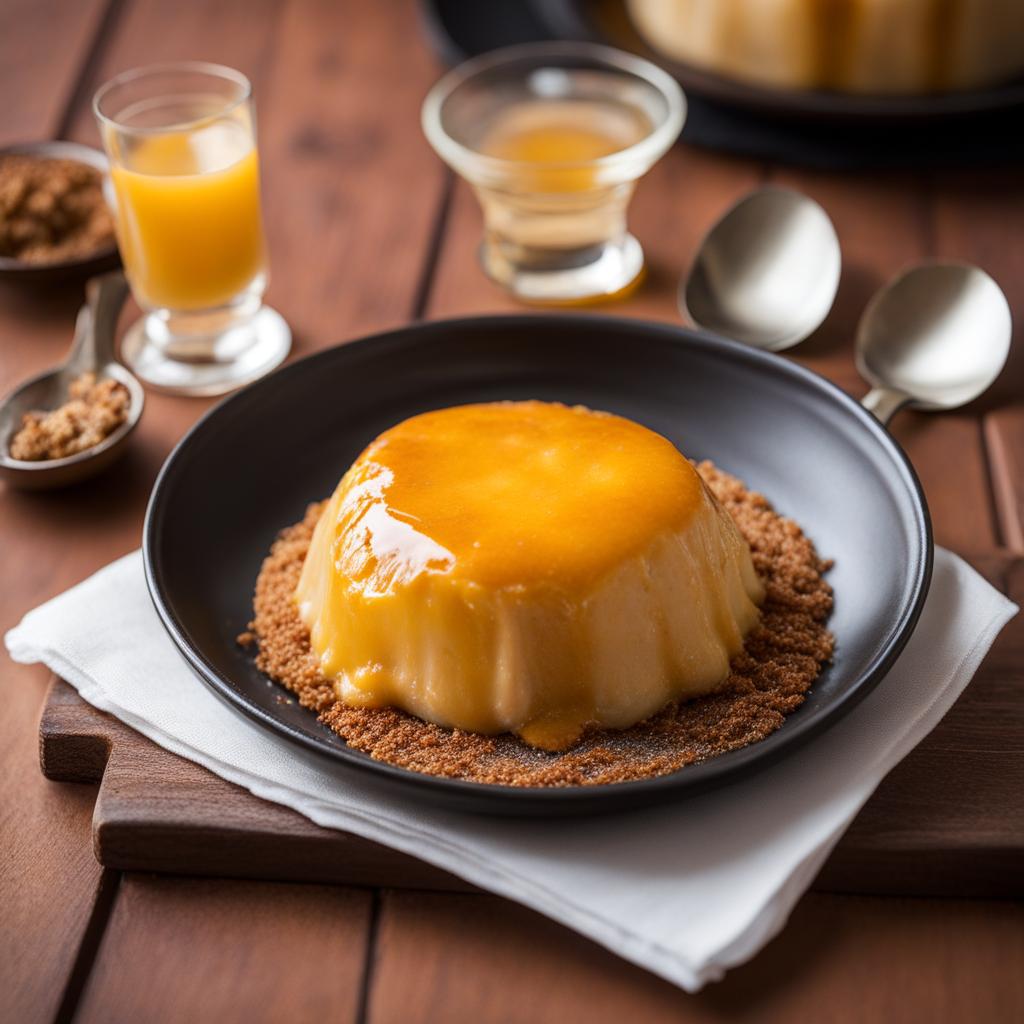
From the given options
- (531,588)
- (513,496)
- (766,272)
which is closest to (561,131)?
(766,272)

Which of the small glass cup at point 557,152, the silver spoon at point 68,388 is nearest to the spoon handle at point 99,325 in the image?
the silver spoon at point 68,388

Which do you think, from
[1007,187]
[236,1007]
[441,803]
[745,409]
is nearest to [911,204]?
[1007,187]

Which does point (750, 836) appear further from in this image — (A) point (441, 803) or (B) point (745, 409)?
(B) point (745, 409)

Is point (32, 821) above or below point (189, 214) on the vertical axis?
below

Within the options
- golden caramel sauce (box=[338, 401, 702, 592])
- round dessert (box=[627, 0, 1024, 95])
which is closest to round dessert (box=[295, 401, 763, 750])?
golden caramel sauce (box=[338, 401, 702, 592])

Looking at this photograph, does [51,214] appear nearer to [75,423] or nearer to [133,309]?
[133,309]
